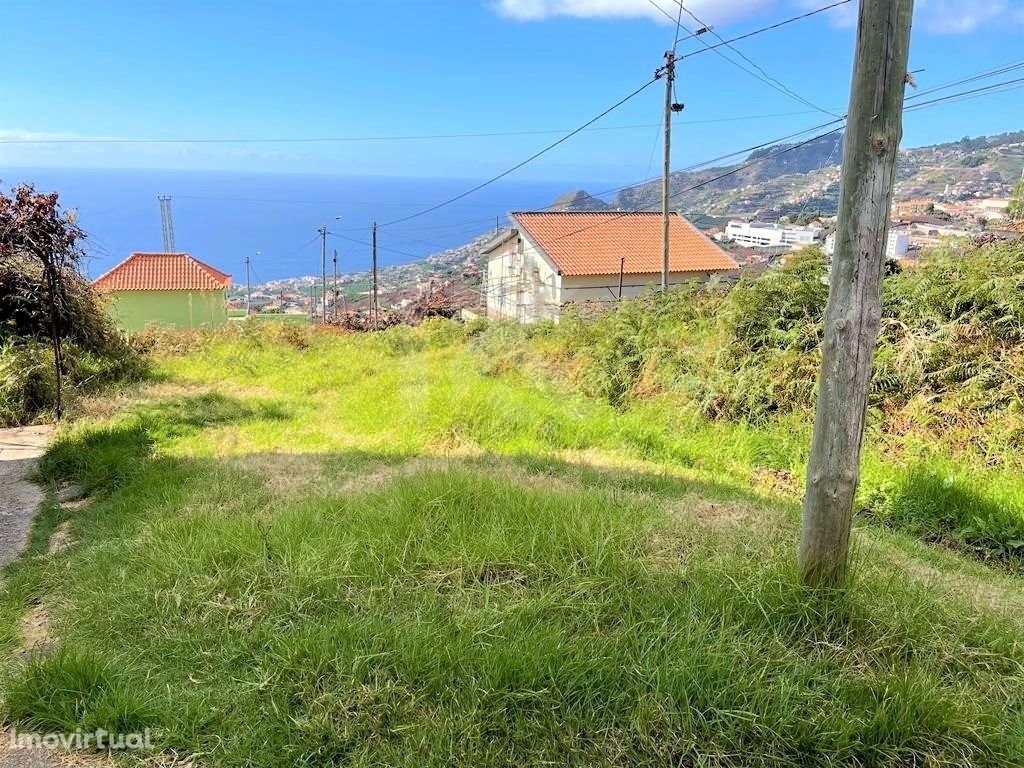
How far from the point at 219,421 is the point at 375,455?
8.02 feet

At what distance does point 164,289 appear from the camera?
21828mm

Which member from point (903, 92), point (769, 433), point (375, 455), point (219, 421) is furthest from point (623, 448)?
point (219, 421)

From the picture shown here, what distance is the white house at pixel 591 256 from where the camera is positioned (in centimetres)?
2191

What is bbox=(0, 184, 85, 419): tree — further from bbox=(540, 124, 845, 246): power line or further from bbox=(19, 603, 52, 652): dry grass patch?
bbox=(540, 124, 845, 246): power line

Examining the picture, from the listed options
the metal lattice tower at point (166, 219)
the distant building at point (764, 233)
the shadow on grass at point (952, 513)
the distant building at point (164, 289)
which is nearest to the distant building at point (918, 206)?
the distant building at point (764, 233)

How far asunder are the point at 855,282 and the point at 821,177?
12412 millimetres

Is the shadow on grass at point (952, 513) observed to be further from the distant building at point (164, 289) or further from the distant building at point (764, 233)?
→ the distant building at point (164, 289)

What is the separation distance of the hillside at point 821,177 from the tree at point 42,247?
7465mm

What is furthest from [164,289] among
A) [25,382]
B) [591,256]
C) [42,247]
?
[42,247]

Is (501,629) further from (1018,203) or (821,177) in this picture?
(821,177)

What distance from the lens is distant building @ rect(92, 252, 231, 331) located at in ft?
69.9

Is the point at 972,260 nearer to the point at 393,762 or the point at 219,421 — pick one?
the point at 393,762

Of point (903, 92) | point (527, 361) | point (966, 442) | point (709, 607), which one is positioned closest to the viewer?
point (903, 92)

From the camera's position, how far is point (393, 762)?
5.40 ft
